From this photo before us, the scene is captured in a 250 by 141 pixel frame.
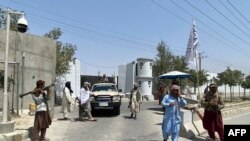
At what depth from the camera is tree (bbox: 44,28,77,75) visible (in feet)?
112

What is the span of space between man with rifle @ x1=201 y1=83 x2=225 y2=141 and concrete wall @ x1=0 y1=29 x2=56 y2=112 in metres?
10.1

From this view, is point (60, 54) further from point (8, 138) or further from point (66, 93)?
point (8, 138)

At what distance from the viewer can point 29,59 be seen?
67.6ft

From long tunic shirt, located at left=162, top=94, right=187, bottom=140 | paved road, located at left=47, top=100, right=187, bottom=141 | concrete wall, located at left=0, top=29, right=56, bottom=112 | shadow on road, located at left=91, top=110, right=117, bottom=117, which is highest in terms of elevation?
concrete wall, located at left=0, top=29, right=56, bottom=112

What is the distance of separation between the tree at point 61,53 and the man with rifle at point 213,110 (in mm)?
23099

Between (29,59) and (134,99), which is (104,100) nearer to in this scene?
(134,99)

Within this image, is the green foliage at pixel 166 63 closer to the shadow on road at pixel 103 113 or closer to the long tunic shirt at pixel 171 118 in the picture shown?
the shadow on road at pixel 103 113

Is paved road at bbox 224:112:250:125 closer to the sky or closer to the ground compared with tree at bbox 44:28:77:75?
closer to the ground

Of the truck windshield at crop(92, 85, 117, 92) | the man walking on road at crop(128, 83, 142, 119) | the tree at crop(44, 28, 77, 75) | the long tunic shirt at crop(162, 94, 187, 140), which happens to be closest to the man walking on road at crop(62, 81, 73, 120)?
the man walking on road at crop(128, 83, 142, 119)

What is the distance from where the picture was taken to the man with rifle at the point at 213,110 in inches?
466

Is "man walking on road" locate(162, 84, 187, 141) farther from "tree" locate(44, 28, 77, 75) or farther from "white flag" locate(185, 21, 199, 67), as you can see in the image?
"tree" locate(44, 28, 77, 75)

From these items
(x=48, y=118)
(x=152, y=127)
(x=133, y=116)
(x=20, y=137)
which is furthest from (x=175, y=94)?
(x=133, y=116)

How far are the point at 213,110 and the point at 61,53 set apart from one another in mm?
24570

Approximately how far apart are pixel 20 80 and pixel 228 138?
1333cm
